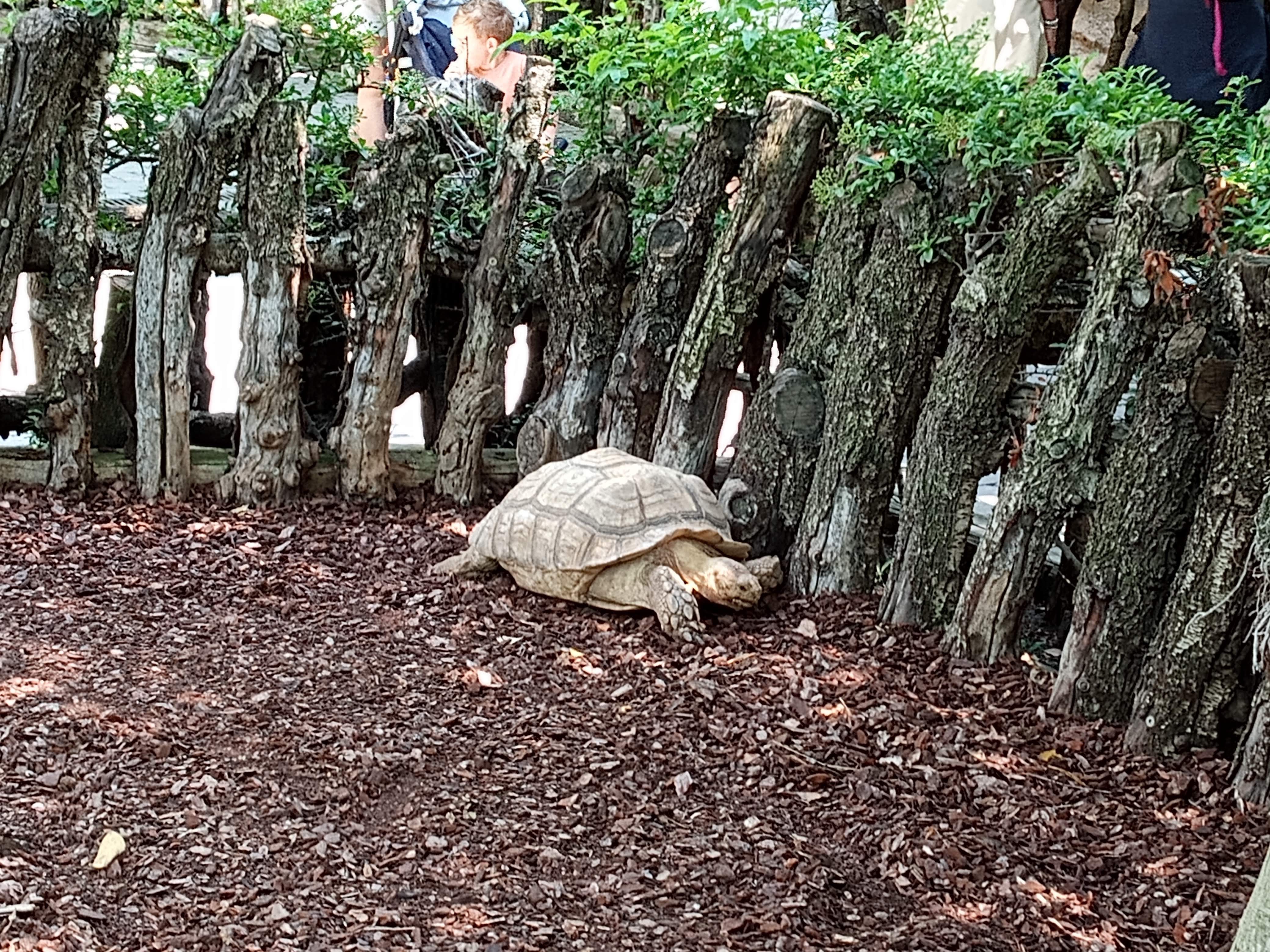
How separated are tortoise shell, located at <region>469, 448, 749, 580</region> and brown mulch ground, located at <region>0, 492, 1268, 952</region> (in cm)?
24

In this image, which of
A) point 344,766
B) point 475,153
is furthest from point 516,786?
point 475,153

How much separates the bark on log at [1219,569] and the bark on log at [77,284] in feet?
15.5

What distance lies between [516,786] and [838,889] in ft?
3.40

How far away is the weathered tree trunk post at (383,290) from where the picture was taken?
5.90 meters

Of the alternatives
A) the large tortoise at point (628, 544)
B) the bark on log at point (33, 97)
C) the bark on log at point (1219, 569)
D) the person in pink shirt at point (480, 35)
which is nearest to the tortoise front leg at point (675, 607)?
the large tortoise at point (628, 544)

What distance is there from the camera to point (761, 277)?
212 inches

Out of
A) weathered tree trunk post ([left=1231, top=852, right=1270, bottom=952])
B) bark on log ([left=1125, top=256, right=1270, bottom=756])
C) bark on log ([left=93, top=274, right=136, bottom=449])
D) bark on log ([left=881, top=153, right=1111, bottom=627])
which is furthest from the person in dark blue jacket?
bark on log ([left=93, top=274, right=136, bottom=449])

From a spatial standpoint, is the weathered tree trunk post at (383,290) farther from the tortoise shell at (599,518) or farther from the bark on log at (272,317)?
the tortoise shell at (599,518)

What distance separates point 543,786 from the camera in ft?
12.9

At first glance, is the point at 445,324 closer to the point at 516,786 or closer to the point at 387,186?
the point at 387,186

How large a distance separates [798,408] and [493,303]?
1.69 metres

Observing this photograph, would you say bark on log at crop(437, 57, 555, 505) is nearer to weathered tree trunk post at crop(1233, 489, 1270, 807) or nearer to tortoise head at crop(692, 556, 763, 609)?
tortoise head at crop(692, 556, 763, 609)

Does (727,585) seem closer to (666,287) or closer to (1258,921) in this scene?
(666,287)

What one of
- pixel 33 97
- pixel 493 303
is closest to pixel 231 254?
pixel 33 97
